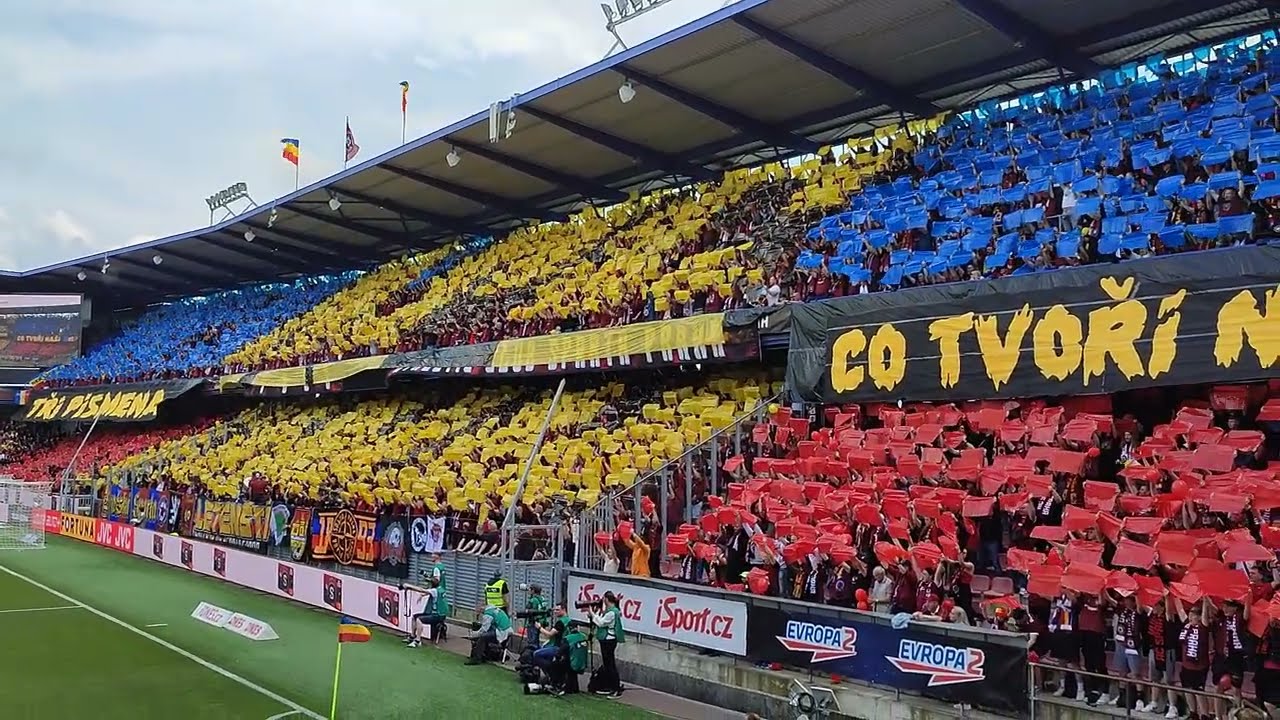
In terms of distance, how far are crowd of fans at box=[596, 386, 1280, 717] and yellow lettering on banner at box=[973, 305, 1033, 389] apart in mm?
452

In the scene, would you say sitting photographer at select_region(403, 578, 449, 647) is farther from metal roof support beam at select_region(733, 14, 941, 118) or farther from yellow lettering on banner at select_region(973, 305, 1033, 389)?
metal roof support beam at select_region(733, 14, 941, 118)

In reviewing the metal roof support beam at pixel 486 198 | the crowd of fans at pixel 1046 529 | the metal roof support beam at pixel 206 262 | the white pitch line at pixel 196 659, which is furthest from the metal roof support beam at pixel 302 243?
the crowd of fans at pixel 1046 529

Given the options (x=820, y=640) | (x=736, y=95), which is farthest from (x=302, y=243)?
(x=820, y=640)

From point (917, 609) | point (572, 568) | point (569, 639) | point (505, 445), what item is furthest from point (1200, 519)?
point (505, 445)

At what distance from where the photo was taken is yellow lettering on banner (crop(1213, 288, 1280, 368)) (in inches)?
447

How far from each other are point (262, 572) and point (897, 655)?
611 inches

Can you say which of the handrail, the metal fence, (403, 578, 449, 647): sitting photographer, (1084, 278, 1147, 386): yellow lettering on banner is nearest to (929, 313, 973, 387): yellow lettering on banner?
(1084, 278, 1147, 386): yellow lettering on banner

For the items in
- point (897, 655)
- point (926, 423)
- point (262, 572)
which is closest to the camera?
point (897, 655)

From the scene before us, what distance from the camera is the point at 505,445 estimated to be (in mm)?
21359

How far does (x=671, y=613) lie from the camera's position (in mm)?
13375

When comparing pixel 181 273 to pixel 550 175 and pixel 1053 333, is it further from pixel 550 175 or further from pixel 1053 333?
pixel 1053 333

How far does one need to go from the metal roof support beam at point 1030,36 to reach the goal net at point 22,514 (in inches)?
1123

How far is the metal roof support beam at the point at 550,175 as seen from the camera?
80.5ft

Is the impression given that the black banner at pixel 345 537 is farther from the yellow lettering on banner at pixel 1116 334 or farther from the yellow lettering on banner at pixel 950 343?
the yellow lettering on banner at pixel 1116 334
